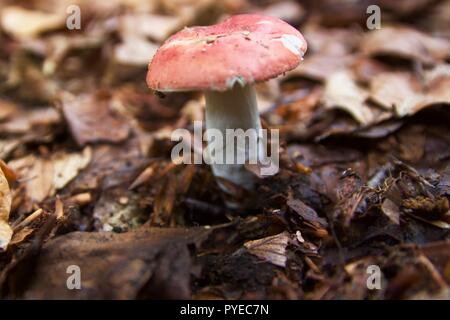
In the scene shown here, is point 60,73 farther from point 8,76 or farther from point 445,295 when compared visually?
point 445,295

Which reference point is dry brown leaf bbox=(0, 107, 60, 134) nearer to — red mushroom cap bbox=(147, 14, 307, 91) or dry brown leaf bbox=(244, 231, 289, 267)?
red mushroom cap bbox=(147, 14, 307, 91)

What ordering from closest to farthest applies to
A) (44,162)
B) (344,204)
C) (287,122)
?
(344,204)
(44,162)
(287,122)

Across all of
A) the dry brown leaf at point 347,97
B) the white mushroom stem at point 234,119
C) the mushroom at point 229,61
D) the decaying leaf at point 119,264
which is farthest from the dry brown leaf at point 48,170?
the dry brown leaf at point 347,97

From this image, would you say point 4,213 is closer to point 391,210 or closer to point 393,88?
point 391,210

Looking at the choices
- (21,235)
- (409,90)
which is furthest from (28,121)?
(409,90)

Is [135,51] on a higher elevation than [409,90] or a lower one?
higher

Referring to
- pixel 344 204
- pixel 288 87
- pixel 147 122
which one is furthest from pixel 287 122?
pixel 344 204

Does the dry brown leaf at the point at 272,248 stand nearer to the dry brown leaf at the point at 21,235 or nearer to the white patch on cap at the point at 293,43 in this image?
the white patch on cap at the point at 293,43
